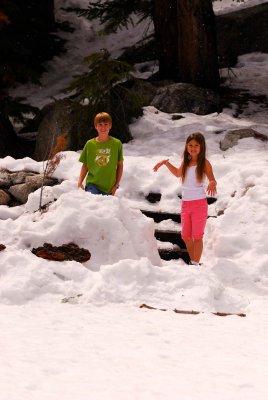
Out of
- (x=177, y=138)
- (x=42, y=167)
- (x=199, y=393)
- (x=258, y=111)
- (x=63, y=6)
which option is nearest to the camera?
(x=199, y=393)

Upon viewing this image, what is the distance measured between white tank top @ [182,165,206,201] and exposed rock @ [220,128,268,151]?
133 inches

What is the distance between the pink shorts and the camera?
275 inches

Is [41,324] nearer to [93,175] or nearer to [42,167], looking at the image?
[93,175]

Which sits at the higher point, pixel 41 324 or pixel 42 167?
pixel 41 324

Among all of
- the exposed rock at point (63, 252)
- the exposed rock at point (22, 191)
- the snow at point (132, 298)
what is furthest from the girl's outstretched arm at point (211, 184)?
the exposed rock at point (22, 191)

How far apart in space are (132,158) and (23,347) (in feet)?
20.2

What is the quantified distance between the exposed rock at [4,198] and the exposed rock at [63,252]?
2.28 m

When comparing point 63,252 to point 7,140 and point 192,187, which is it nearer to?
point 192,187

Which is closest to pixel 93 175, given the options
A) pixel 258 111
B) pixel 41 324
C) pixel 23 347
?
pixel 41 324

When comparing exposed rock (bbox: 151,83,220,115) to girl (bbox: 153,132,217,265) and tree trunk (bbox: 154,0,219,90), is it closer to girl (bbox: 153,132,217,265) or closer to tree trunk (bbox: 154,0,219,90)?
tree trunk (bbox: 154,0,219,90)

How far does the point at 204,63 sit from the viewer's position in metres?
13.5

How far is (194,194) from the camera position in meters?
7.01

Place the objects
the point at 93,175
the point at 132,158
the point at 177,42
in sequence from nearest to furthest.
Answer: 1. the point at 93,175
2. the point at 132,158
3. the point at 177,42

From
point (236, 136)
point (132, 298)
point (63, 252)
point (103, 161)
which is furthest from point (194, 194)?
point (236, 136)
